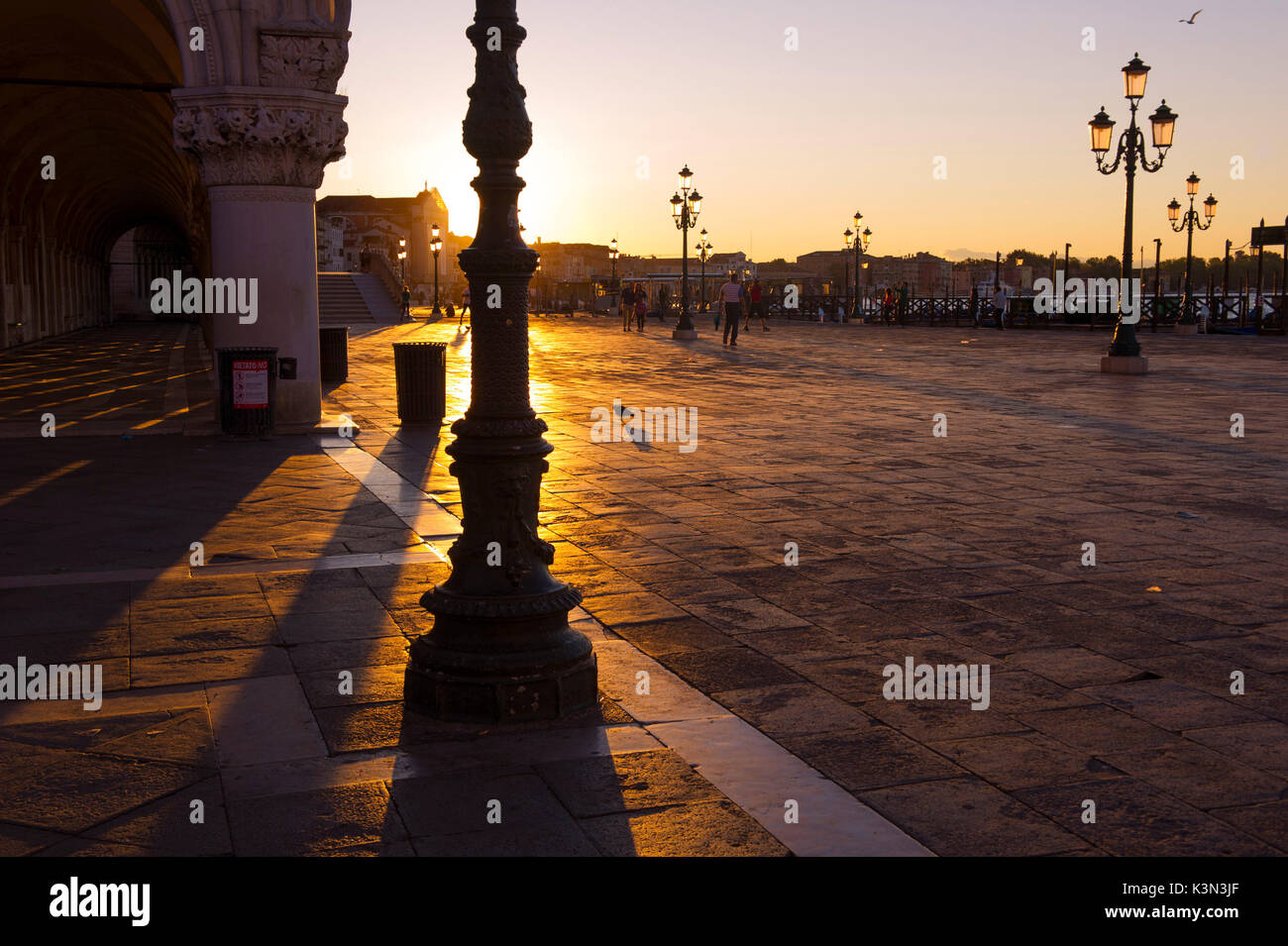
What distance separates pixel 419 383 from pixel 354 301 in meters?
37.9

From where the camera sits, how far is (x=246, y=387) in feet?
37.3

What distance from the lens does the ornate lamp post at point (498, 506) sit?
4.15 metres

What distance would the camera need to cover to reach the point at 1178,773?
3.65 m

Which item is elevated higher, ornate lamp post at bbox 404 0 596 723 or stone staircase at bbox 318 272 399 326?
stone staircase at bbox 318 272 399 326

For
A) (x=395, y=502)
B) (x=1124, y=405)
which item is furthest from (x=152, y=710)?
(x=1124, y=405)

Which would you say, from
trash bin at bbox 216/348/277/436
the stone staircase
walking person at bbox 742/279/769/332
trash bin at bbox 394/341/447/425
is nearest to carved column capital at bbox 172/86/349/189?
trash bin at bbox 216/348/277/436

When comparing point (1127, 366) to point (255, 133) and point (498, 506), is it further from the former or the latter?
point (498, 506)

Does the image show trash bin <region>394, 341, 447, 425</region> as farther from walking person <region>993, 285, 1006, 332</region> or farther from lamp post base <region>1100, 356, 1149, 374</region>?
walking person <region>993, 285, 1006, 332</region>

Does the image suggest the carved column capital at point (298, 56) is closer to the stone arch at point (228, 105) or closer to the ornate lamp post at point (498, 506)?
the stone arch at point (228, 105)

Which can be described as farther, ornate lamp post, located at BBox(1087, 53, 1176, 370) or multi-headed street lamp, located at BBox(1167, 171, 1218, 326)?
multi-headed street lamp, located at BBox(1167, 171, 1218, 326)

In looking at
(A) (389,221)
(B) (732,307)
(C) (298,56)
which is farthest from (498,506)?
(A) (389,221)

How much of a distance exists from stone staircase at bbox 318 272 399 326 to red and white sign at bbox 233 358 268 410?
3331 centimetres

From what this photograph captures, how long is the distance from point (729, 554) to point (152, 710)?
3.24 meters

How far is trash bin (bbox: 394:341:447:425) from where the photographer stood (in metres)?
12.7
